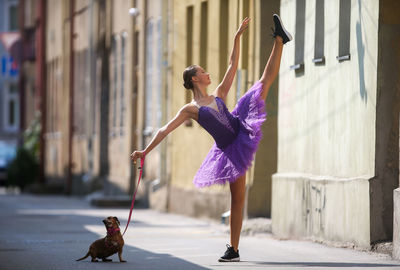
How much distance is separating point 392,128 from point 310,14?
2997 mm

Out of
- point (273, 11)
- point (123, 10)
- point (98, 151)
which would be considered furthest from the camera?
point (98, 151)

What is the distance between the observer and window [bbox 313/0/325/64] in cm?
1478

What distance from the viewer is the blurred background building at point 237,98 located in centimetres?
1264

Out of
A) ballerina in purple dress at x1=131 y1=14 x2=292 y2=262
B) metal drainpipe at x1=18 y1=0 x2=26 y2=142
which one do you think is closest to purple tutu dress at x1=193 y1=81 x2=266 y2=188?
ballerina in purple dress at x1=131 y1=14 x2=292 y2=262

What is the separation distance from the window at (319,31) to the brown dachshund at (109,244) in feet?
14.6

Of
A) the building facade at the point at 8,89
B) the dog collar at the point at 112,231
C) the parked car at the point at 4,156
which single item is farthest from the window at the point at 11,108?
the dog collar at the point at 112,231

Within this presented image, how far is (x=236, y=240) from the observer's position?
37.1 ft

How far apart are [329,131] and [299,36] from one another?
78.0 inches

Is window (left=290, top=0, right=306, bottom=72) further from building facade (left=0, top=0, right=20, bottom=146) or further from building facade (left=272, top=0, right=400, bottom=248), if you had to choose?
building facade (left=0, top=0, right=20, bottom=146)

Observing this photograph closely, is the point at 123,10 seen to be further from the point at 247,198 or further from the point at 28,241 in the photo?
the point at 28,241

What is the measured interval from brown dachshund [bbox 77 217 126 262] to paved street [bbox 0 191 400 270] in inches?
5.2

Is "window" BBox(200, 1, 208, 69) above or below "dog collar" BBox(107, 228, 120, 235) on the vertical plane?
above

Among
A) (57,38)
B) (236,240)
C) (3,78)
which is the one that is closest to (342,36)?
(236,240)

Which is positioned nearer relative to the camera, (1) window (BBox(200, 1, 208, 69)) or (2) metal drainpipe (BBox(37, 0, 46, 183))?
(1) window (BBox(200, 1, 208, 69))
